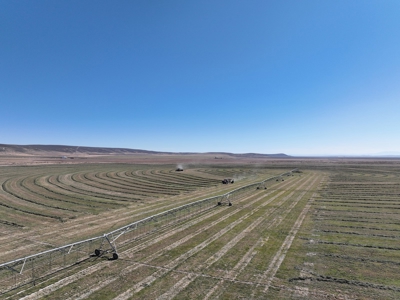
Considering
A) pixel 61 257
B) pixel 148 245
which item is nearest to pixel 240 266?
pixel 148 245

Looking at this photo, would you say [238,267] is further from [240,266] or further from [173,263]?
[173,263]

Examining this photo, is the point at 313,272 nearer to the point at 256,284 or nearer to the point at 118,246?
the point at 256,284

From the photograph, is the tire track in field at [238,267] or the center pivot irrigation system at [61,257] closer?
the tire track in field at [238,267]

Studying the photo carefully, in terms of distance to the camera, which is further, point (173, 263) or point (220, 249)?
point (220, 249)

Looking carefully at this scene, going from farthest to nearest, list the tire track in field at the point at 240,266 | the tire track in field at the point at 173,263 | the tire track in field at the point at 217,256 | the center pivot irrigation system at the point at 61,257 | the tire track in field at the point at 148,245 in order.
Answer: the center pivot irrigation system at the point at 61,257 < the tire track in field at the point at 240,266 < the tire track in field at the point at 148,245 < the tire track in field at the point at 217,256 < the tire track in field at the point at 173,263

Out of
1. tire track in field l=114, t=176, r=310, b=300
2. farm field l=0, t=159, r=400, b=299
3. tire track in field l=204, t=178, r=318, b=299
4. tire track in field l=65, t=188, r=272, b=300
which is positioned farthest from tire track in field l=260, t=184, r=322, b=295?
tire track in field l=65, t=188, r=272, b=300

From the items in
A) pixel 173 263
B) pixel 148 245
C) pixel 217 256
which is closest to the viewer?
pixel 173 263

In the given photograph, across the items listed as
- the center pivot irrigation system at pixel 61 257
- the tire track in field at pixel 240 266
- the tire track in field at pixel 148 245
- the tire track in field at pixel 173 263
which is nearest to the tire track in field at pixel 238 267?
the tire track in field at pixel 240 266

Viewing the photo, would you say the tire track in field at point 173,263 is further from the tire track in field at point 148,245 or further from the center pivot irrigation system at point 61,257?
the center pivot irrigation system at point 61,257

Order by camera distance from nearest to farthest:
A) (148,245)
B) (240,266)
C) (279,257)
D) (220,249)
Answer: (240,266), (279,257), (220,249), (148,245)

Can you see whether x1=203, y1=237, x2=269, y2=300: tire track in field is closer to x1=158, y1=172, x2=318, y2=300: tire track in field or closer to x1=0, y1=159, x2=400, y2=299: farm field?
x1=0, y1=159, x2=400, y2=299: farm field

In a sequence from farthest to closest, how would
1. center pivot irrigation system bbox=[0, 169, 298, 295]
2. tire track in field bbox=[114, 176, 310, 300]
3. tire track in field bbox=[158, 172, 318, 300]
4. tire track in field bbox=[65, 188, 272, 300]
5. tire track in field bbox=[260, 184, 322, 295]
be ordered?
tire track in field bbox=[260, 184, 322, 295] < center pivot irrigation system bbox=[0, 169, 298, 295] < tire track in field bbox=[65, 188, 272, 300] < tire track in field bbox=[158, 172, 318, 300] < tire track in field bbox=[114, 176, 310, 300]

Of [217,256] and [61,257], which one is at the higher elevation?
[217,256]

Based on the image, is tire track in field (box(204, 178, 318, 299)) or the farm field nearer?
the farm field
